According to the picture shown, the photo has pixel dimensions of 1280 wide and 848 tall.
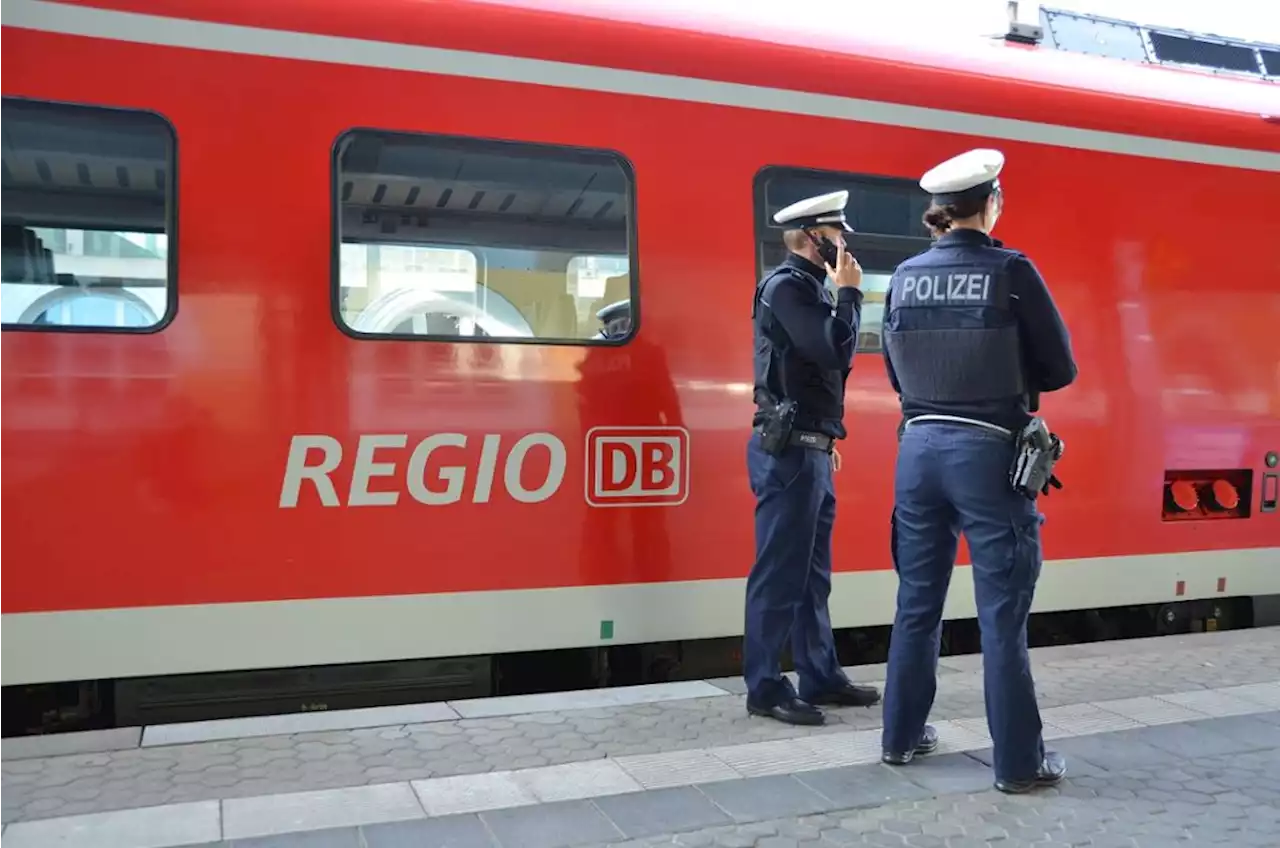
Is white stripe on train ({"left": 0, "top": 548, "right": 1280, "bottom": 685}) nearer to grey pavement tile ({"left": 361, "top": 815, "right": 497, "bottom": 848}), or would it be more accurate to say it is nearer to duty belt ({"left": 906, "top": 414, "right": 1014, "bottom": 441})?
grey pavement tile ({"left": 361, "top": 815, "right": 497, "bottom": 848})

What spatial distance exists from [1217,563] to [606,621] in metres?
3.34

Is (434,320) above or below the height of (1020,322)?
above

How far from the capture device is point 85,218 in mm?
3732

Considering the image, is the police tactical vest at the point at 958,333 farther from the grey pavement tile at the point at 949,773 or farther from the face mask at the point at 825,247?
the grey pavement tile at the point at 949,773

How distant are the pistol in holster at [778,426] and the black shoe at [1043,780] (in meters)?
1.29

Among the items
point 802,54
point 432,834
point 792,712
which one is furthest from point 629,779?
point 802,54

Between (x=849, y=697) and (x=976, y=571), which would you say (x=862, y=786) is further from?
(x=849, y=697)

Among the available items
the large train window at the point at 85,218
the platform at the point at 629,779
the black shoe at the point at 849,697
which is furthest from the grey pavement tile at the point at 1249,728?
the large train window at the point at 85,218

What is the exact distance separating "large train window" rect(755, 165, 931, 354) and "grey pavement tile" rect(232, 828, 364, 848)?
108 inches

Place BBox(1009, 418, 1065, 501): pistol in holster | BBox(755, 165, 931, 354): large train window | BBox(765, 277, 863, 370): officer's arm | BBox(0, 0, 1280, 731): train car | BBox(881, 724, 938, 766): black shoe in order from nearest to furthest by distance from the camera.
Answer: BBox(1009, 418, 1065, 501): pistol in holster
BBox(881, 724, 938, 766): black shoe
BBox(0, 0, 1280, 731): train car
BBox(765, 277, 863, 370): officer's arm
BBox(755, 165, 931, 354): large train window

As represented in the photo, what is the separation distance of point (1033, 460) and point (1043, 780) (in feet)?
3.24

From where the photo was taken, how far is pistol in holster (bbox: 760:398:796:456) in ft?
12.9

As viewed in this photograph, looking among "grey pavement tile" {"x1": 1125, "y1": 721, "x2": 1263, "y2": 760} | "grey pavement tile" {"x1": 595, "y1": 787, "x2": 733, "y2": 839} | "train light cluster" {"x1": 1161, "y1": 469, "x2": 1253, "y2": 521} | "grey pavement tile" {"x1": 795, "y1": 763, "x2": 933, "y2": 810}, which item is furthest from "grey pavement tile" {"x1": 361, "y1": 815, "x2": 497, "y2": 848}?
"train light cluster" {"x1": 1161, "y1": 469, "x2": 1253, "y2": 521}

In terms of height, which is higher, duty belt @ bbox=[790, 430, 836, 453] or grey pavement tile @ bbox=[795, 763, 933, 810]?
duty belt @ bbox=[790, 430, 836, 453]
